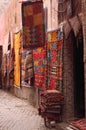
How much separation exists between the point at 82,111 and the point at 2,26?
1726cm

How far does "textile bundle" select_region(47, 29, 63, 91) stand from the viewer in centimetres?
1001

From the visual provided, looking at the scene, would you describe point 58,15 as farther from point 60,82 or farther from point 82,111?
point 82,111

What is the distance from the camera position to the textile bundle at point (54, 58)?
1001 centimetres

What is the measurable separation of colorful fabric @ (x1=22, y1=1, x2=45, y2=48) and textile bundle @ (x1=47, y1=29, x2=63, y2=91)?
324mm

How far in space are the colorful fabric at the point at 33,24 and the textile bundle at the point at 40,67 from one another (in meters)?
0.81

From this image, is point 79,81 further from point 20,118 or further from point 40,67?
point 40,67

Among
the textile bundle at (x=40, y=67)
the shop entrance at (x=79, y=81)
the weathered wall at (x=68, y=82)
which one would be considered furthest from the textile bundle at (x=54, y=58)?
the textile bundle at (x=40, y=67)

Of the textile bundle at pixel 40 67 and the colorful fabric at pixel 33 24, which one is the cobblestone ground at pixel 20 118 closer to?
the textile bundle at pixel 40 67

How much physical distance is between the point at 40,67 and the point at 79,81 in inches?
110

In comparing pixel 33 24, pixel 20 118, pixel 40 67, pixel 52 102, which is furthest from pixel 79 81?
pixel 40 67

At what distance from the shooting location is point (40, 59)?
488 inches

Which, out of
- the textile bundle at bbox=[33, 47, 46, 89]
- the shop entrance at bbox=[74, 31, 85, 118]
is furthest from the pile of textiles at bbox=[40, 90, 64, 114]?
the textile bundle at bbox=[33, 47, 46, 89]

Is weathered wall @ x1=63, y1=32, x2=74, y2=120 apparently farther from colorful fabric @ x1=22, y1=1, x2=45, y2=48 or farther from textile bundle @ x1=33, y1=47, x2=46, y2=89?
textile bundle @ x1=33, y1=47, x2=46, y2=89

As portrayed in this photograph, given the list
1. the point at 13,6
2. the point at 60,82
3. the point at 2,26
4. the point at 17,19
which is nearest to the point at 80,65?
the point at 60,82
